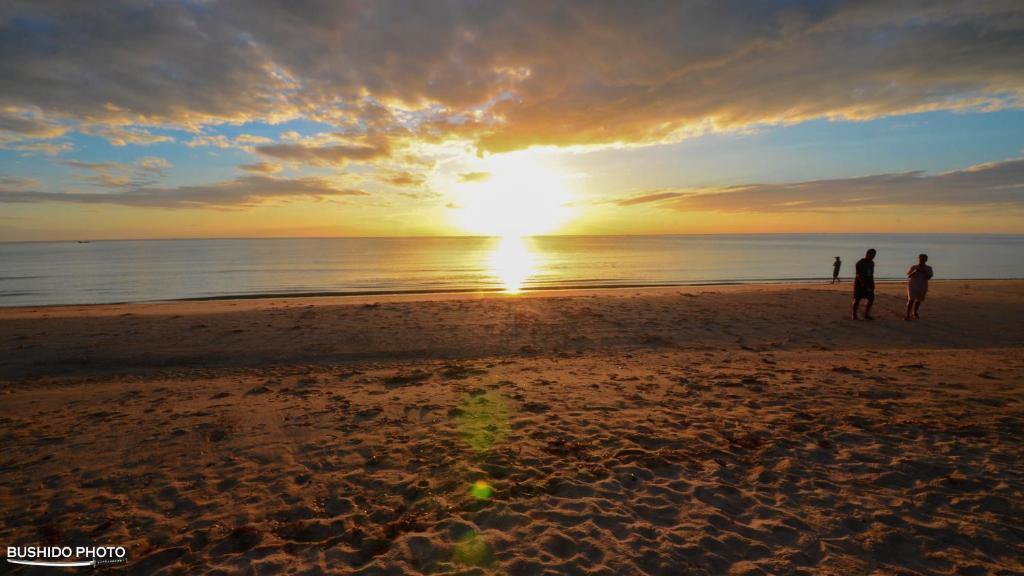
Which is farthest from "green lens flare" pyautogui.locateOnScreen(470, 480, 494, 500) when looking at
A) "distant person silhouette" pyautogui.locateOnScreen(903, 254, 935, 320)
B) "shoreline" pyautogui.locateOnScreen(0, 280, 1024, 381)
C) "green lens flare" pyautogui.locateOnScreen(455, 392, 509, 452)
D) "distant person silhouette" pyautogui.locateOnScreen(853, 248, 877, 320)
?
"distant person silhouette" pyautogui.locateOnScreen(903, 254, 935, 320)

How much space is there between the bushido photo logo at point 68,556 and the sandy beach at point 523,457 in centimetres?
12

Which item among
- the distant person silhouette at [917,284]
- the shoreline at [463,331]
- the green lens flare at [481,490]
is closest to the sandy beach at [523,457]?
the green lens flare at [481,490]

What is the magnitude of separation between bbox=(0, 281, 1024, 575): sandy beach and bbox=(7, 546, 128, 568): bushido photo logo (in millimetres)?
115

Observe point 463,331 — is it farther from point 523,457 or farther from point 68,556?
point 68,556

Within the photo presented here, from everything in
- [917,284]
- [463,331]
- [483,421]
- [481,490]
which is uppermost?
[917,284]

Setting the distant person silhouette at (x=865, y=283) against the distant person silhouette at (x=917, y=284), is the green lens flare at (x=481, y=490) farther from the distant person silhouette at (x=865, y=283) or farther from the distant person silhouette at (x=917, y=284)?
the distant person silhouette at (x=917, y=284)

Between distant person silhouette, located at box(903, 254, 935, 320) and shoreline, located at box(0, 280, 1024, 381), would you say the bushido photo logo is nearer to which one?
shoreline, located at box(0, 280, 1024, 381)

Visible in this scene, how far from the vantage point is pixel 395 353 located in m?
13.0

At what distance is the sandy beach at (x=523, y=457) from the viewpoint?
176 inches

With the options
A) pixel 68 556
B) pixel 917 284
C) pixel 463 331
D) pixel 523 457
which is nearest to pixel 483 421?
pixel 523 457

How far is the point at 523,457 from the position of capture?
20.7 feet

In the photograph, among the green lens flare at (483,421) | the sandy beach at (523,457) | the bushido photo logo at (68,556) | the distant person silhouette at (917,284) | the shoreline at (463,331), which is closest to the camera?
the bushido photo logo at (68,556)

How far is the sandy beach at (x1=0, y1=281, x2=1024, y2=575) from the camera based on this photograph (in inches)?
176

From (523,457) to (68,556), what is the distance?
4885 mm
